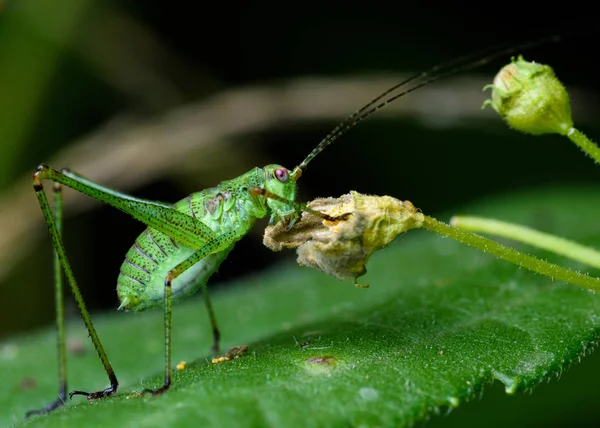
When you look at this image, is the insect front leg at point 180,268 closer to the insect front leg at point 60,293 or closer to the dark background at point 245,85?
the insect front leg at point 60,293

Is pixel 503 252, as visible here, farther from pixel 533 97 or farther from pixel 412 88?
pixel 412 88

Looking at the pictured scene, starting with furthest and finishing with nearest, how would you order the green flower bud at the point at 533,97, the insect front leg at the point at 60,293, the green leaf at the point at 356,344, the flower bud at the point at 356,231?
1. the insect front leg at the point at 60,293
2. the green flower bud at the point at 533,97
3. the flower bud at the point at 356,231
4. the green leaf at the point at 356,344

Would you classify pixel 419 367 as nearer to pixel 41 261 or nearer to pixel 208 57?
pixel 41 261

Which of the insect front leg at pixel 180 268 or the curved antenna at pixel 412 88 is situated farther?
the curved antenna at pixel 412 88

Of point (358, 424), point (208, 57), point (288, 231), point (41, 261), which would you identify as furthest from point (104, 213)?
point (358, 424)

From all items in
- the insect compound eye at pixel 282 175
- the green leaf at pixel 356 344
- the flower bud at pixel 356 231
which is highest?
the insect compound eye at pixel 282 175

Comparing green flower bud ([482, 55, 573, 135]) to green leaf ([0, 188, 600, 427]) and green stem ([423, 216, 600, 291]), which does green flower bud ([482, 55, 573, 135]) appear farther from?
green leaf ([0, 188, 600, 427])

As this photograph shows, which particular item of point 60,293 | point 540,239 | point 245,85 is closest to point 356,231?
point 540,239

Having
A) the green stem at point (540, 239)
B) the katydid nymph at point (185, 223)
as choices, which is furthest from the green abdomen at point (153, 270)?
the green stem at point (540, 239)
